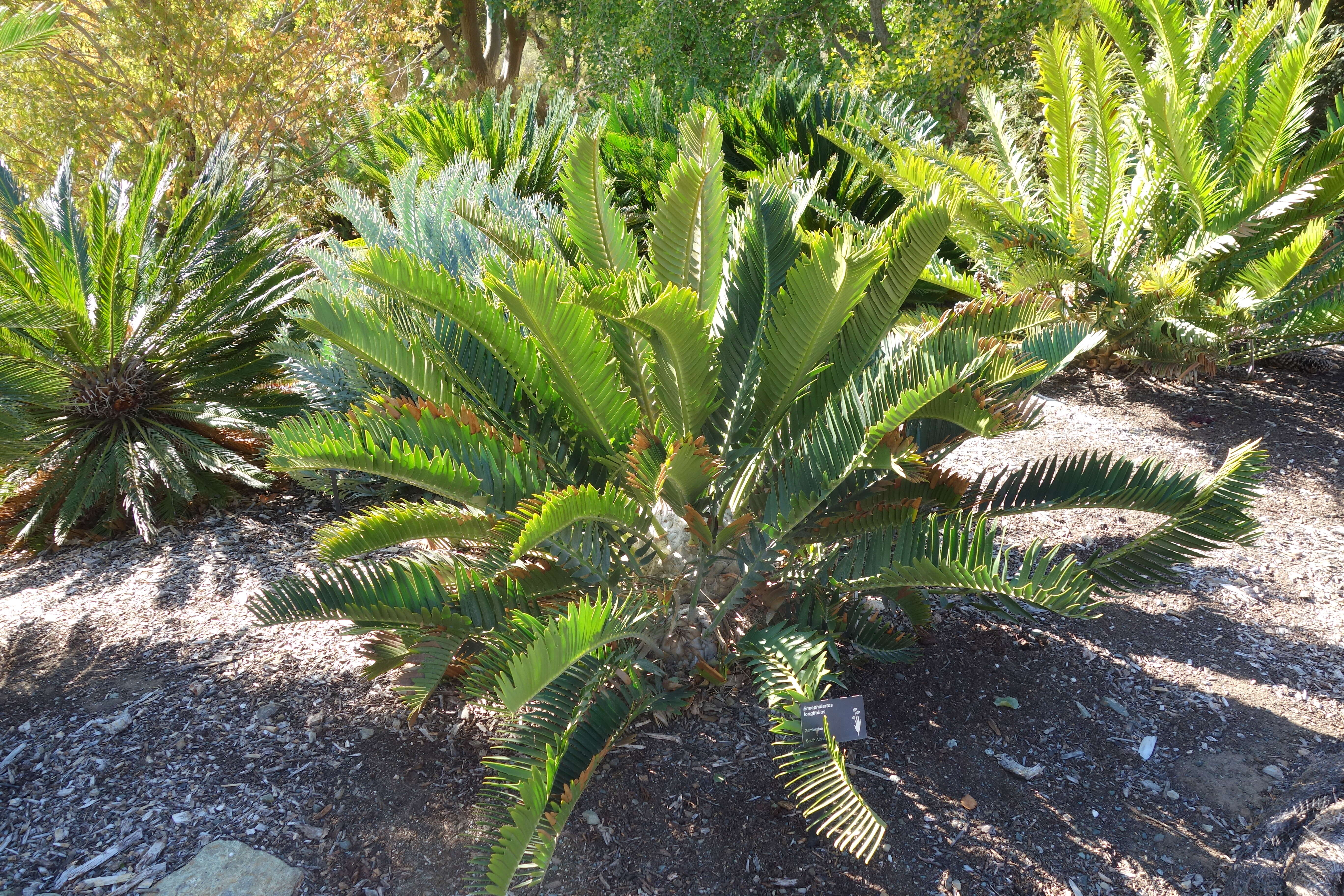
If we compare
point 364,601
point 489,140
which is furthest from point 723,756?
point 489,140

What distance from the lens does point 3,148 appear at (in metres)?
7.84

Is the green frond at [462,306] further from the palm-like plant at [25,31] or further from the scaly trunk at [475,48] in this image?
the scaly trunk at [475,48]

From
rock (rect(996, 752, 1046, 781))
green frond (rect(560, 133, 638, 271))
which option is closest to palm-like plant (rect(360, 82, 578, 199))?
green frond (rect(560, 133, 638, 271))

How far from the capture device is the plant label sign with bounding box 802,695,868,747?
1.77m

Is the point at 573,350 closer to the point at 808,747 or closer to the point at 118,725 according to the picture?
the point at 808,747

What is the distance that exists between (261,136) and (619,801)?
8123mm

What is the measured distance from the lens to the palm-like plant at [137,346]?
12.1ft

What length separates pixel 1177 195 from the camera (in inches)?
168

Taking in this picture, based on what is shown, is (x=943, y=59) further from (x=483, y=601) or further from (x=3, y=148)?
(x=3, y=148)

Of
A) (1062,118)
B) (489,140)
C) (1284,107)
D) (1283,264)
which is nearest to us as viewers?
(1283,264)

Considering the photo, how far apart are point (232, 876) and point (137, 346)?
2985mm

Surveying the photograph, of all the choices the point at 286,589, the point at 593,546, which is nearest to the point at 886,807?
the point at 593,546

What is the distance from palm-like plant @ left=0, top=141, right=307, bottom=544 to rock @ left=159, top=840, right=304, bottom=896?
202 centimetres

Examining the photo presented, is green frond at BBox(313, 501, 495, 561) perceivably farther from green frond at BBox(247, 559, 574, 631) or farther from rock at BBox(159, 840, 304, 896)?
rock at BBox(159, 840, 304, 896)
